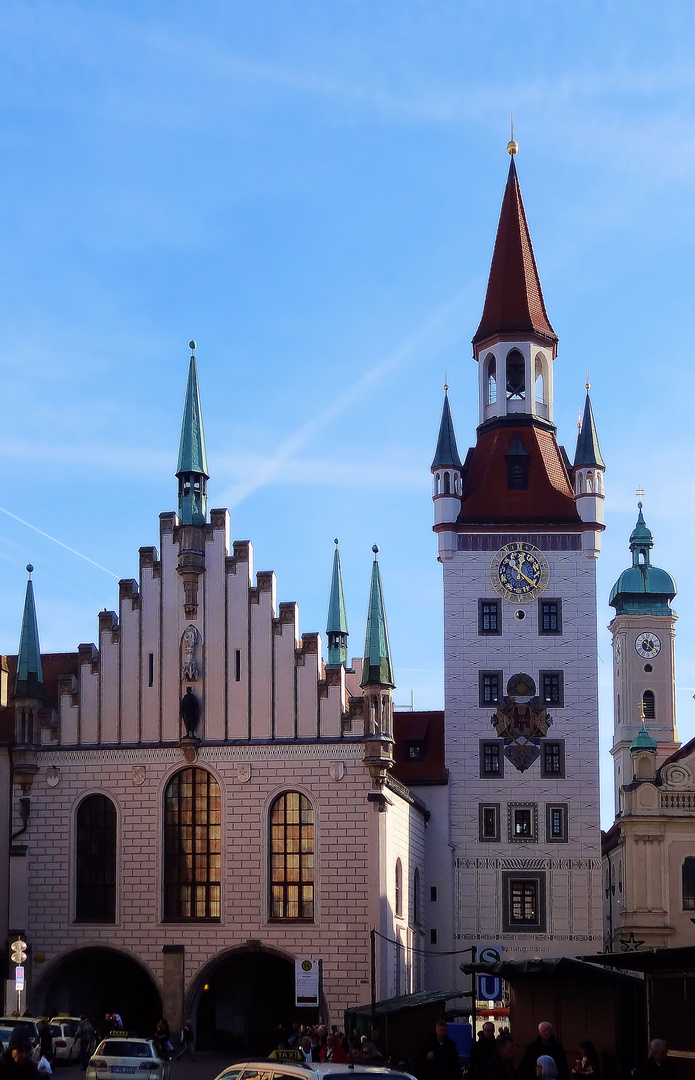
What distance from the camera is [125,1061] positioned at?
109 feet

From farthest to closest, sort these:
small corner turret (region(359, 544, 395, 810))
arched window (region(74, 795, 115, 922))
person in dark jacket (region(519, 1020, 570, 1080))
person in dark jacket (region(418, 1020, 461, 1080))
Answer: arched window (region(74, 795, 115, 922)) → small corner turret (region(359, 544, 395, 810)) → person in dark jacket (region(418, 1020, 461, 1080)) → person in dark jacket (region(519, 1020, 570, 1080))

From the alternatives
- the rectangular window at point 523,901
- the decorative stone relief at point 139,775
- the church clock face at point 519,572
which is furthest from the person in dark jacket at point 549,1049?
the church clock face at point 519,572

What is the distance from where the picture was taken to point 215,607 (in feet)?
175

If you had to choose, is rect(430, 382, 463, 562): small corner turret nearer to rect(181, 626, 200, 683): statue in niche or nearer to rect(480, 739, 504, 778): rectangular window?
rect(480, 739, 504, 778): rectangular window

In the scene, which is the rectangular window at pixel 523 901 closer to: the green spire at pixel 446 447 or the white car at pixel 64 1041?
the green spire at pixel 446 447

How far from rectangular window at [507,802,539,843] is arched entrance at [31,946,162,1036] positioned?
14765 mm

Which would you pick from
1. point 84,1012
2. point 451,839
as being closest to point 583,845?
point 451,839

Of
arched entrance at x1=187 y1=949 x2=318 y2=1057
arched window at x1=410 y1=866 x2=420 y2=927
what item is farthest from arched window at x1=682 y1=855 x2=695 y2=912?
arched entrance at x1=187 y1=949 x2=318 y2=1057

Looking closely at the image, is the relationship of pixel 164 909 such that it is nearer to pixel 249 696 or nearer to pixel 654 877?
pixel 249 696

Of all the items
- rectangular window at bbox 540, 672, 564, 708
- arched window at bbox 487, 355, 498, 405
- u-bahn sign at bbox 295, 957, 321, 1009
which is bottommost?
u-bahn sign at bbox 295, 957, 321, 1009

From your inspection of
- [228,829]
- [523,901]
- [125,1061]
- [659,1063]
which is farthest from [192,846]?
[659,1063]

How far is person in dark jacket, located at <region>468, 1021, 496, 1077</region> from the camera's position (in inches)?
876

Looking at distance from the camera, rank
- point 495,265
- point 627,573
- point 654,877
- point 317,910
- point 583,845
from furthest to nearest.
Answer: point 627,573 → point 654,877 → point 495,265 → point 583,845 → point 317,910

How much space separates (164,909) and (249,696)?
7230 mm
